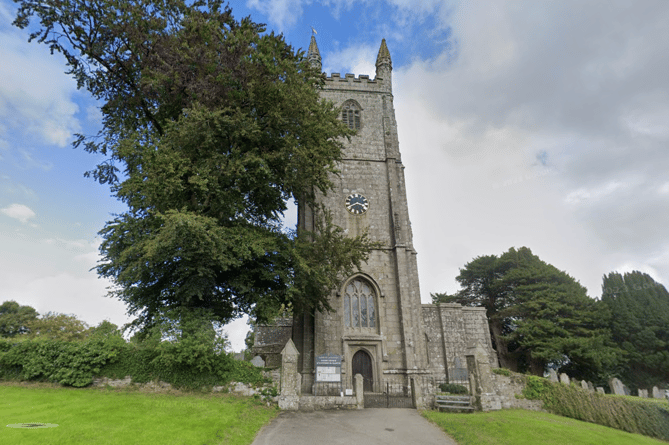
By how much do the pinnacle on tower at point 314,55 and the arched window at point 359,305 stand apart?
52.3 ft

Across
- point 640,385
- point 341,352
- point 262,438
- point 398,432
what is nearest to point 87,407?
point 262,438

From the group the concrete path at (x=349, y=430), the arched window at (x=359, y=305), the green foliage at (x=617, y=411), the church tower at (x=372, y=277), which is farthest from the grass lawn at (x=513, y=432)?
the arched window at (x=359, y=305)

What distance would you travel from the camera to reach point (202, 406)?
32.5 ft

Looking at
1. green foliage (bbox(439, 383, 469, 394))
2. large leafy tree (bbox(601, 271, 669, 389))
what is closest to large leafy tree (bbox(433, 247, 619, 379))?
large leafy tree (bbox(601, 271, 669, 389))

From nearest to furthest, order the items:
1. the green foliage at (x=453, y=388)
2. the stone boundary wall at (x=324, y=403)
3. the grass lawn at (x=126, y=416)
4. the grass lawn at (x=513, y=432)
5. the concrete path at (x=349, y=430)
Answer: the grass lawn at (x=126, y=416) → the concrete path at (x=349, y=430) → the grass lawn at (x=513, y=432) → the stone boundary wall at (x=324, y=403) → the green foliage at (x=453, y=388)

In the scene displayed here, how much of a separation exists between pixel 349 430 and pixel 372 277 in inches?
435

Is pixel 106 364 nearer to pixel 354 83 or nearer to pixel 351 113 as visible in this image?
pixel 351 113

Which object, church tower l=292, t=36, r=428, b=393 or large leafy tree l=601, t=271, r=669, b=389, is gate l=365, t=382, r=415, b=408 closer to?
church tower l=292, t=36, r=428, b=393

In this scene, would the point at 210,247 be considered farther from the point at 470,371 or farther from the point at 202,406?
the point at 470,371

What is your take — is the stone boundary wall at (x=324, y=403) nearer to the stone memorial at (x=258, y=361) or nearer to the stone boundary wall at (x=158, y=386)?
the stone boundary wall at (x=158, y=386)

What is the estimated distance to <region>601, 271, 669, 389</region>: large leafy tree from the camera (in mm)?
27812

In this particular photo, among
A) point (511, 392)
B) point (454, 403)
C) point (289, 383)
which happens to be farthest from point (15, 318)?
point (511, 392)

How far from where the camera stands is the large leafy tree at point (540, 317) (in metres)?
27.9

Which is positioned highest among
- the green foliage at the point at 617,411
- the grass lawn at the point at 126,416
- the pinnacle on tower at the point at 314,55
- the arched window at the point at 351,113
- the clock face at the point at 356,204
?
the pinnacle on tower at the point at 314,55
